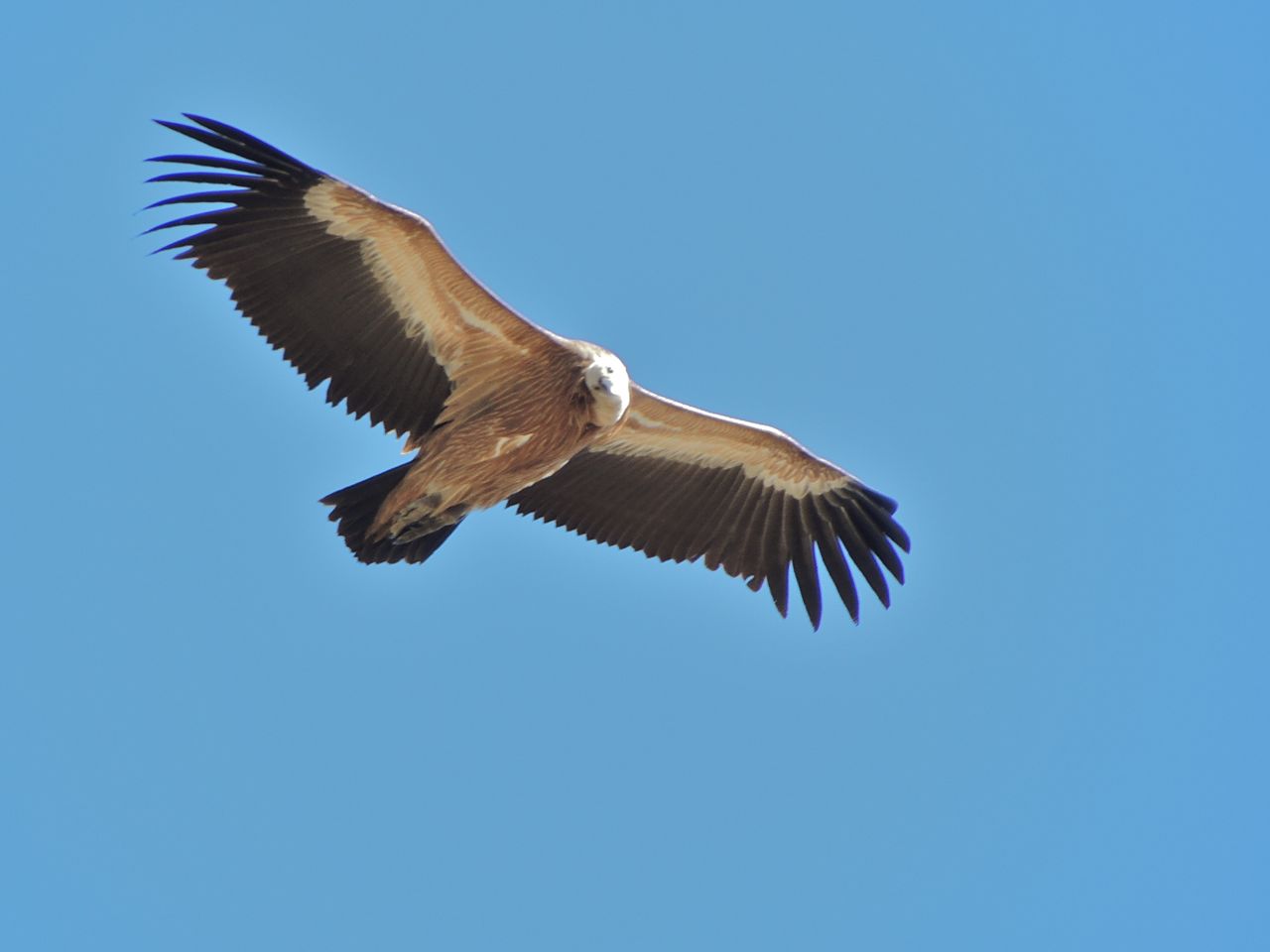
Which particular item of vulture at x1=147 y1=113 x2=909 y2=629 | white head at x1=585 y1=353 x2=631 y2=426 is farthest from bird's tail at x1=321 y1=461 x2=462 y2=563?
white head at x1=585 y1=353 x2=631 y2=426

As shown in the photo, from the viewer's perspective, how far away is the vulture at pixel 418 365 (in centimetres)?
1369

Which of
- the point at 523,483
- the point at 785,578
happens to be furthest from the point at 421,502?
the point at 785,578

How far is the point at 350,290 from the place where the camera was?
14016mm

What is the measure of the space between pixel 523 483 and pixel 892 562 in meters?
2.66

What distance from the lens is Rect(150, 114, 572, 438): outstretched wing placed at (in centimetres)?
1362

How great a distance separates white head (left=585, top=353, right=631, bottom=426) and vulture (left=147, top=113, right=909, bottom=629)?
11 mm

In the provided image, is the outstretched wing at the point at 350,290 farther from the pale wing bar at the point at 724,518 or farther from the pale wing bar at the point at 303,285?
the pale wing bar at the point at 724,518

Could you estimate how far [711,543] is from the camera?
15531mm

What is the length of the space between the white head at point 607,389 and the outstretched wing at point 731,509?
4.12ft

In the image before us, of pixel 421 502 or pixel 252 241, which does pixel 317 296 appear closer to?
pixel 252 241

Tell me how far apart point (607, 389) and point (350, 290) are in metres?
1.74

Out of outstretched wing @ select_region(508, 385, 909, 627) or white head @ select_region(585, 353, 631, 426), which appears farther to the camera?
outstretched wing @ select_region(508, 385, 909, 627)

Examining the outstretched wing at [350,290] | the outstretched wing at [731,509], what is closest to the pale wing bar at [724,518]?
the outstretched wing at [731,509]

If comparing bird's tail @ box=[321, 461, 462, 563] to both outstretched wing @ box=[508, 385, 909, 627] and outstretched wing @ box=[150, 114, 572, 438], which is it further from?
outstretched wing @ box=[508, 385, 909, 627]
